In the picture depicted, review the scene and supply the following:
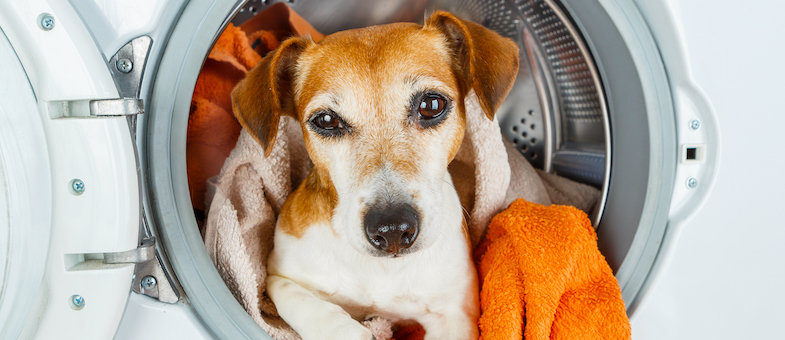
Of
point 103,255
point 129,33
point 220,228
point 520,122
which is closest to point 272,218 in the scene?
point 220,228

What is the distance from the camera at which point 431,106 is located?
1117mm

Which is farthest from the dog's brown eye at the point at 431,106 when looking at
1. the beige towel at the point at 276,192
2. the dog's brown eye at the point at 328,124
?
the beige towel at the point at 276,192

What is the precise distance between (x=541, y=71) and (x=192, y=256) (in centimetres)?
130

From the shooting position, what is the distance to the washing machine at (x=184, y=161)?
83 cm

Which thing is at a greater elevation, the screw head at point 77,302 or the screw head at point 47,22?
the screw head at point 47,22

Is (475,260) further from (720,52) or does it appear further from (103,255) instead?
(103,255)

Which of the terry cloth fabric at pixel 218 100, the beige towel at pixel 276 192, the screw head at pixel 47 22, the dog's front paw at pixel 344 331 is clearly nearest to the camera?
the screw head at pixel 47 22

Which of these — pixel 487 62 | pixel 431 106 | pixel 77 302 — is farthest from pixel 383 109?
pixel 77 302

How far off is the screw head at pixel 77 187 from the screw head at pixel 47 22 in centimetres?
26

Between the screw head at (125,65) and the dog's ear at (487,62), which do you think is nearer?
the screw head at (125,65)

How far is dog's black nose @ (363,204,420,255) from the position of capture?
95cm

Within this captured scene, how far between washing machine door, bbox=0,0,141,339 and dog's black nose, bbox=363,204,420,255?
17.1 inches

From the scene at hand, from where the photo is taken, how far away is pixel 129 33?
0.86 m

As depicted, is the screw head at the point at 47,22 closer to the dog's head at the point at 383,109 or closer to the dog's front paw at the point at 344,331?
the dog's head at the point at 383,109
